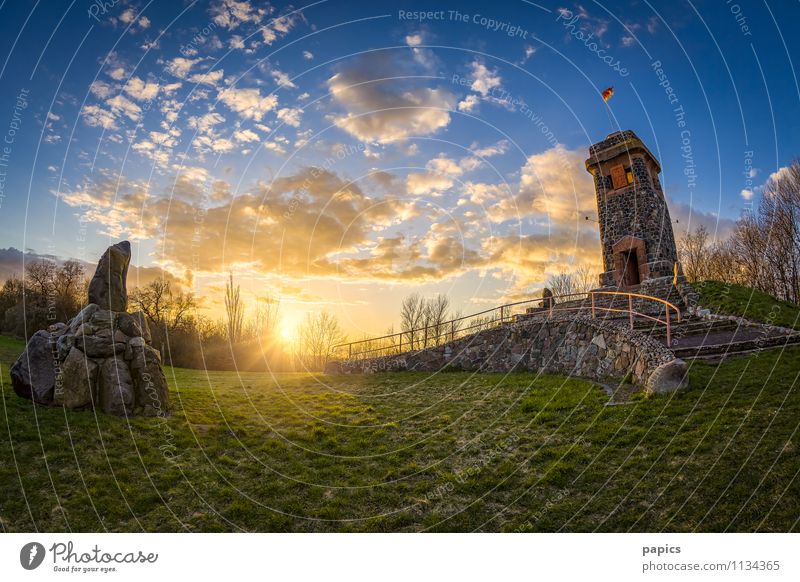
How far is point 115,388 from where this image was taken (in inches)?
384

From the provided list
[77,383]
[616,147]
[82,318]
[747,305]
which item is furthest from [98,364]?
[616,147]

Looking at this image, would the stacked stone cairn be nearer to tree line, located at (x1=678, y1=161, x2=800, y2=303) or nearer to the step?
the step

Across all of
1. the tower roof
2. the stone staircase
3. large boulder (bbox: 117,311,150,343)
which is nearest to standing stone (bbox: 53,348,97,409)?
large boulder (bbox: 117,311,150,343)

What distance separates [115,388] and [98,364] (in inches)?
30.9

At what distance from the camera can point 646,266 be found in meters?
23.2

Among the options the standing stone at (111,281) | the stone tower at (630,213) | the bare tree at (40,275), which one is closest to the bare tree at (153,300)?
the bare tree at (40,275)

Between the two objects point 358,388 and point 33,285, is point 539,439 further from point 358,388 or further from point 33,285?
point 33,285

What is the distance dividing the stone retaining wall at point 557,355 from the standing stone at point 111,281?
13.1 m

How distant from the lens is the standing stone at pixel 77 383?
934cm

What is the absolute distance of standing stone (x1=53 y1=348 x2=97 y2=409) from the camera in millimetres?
9344

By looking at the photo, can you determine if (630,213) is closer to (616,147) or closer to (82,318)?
(616,147)

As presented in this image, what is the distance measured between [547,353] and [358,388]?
26.7 feet

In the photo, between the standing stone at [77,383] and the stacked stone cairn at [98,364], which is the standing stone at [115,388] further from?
the standing stone at [77,383]
